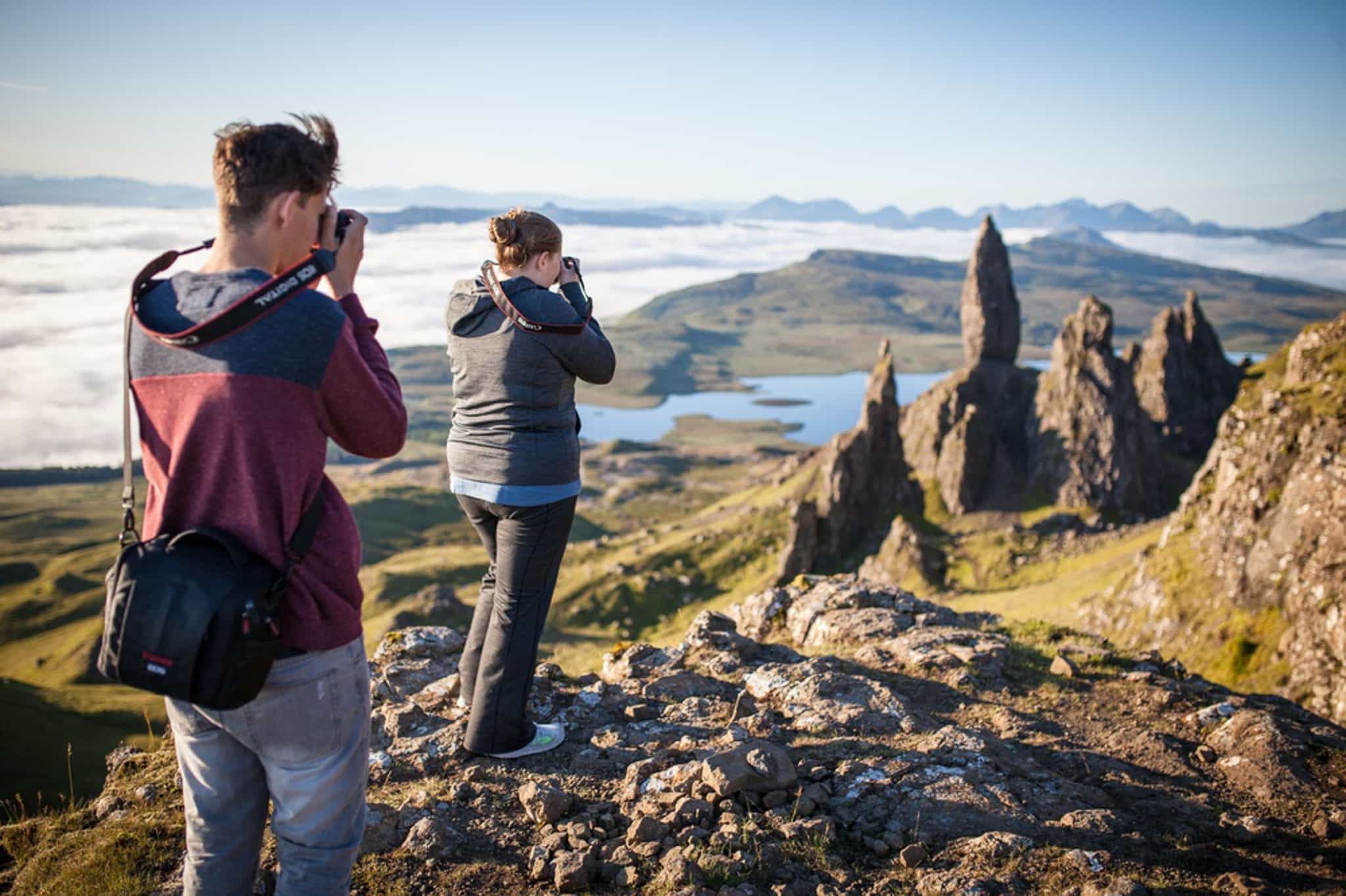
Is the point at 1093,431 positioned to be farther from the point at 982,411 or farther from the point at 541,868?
the point at 541,868

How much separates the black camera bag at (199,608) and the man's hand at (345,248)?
603 millimetres

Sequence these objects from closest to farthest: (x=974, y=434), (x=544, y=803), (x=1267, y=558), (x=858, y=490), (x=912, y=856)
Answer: (x=912, y=856) → (x=544, y=803) → (x=1267, y=558) → (x=858, y=490) → (x=974, y=434)

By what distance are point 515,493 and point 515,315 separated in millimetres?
1691

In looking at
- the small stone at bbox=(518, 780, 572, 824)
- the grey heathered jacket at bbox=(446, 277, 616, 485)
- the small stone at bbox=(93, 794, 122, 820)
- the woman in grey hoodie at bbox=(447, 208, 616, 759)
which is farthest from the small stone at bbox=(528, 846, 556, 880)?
the small stone at bbox=(93, 794, 122, 820)

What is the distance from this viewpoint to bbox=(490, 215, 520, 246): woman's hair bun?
777cm

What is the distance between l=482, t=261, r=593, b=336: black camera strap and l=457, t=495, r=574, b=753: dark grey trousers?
1678 mm

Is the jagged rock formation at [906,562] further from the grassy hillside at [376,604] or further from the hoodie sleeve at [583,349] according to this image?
the hoodie sleeve at [583,349]

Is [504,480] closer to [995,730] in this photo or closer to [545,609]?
[545,609]

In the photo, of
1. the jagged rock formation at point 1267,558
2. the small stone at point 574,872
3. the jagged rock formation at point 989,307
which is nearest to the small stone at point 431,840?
the small stone at point 574,872

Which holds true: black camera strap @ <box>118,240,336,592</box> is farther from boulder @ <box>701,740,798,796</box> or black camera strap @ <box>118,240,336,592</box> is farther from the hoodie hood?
boulder @ <box>701,740,798,796</box>

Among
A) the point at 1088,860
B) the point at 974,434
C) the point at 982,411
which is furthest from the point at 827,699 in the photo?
the point at 982,411

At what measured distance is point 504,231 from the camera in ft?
25.5

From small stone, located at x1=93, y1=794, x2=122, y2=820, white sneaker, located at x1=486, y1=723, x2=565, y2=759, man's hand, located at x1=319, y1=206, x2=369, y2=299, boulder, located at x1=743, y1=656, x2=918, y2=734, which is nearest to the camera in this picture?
man's hand, located at x1=319, y1=206, x2=369, y2=299

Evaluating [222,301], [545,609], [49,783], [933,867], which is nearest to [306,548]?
[222,301]
